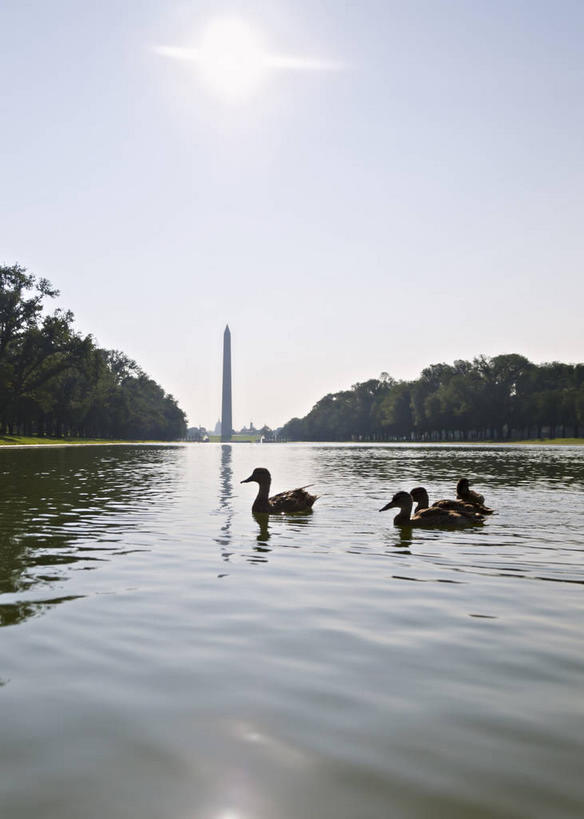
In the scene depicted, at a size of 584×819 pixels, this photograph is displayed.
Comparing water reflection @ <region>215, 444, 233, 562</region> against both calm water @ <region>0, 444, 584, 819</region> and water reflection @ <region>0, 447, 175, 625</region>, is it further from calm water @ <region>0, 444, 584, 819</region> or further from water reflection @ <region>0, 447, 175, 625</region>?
water reflection @ <region>0, 447, 175, 625</region>

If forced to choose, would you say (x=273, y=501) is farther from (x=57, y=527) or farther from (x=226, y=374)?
(x=226, y=374)

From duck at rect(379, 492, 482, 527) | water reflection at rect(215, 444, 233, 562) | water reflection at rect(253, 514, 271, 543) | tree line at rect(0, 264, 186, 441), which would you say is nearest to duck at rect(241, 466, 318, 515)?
water reflection at rect(253, 514, 271, 543)

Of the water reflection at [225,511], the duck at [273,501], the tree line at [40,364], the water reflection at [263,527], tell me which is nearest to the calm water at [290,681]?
the water reflection at [225,511]

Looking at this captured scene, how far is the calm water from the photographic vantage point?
154 inches

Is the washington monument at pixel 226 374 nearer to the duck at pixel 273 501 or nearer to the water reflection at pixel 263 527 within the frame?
the duck at pixel 273 501

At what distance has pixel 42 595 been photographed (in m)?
8.80

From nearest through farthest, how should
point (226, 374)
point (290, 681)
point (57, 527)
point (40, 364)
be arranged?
point (290, 681) < point (57, 527) < point (40, 364) < point (226, 374)

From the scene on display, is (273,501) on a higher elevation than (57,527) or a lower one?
higher

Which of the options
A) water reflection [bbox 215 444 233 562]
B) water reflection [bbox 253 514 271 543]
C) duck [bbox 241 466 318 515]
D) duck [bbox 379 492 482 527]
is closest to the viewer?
water reflection [bbox 215 444 233 562]

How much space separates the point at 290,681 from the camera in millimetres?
5680

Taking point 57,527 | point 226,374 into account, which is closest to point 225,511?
point 57,527

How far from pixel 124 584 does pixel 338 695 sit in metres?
4.92

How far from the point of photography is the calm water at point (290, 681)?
3.91 meters

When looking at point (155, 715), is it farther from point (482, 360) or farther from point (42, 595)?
point (482, 360)
